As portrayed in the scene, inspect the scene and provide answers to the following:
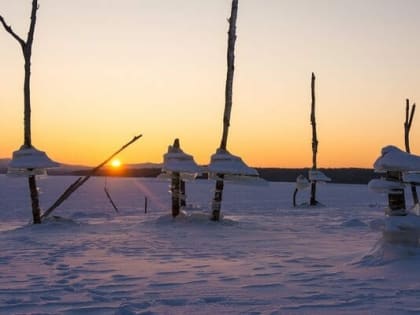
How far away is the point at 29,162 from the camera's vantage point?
58.2ft

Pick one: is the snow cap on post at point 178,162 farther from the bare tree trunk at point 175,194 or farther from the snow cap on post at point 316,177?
the snow cap on post at point 316,177

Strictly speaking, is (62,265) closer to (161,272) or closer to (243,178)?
(161,272)

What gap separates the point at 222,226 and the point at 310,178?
54.5 ft

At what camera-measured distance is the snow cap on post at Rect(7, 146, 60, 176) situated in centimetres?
1769

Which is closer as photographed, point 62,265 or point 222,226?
point 62,265

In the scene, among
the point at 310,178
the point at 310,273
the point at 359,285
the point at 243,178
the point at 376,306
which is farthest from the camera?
the point at 310,178

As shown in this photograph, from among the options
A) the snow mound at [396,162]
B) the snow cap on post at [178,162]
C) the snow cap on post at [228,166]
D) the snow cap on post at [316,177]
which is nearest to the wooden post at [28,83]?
the snow cap on post at [178,162]

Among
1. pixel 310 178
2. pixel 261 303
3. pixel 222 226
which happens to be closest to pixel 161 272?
pixel 261 303

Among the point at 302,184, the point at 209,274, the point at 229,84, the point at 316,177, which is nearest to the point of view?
the point at 209,274

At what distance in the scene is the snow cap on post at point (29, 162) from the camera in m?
17.7

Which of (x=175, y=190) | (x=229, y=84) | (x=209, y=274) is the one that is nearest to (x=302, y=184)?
(x=175, y=190)

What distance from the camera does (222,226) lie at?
663 inches

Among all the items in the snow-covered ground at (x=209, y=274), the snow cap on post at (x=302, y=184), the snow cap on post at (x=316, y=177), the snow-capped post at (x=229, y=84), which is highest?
the snow-capped post at (x=229, y=84)

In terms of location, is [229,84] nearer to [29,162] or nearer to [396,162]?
[29,162]
